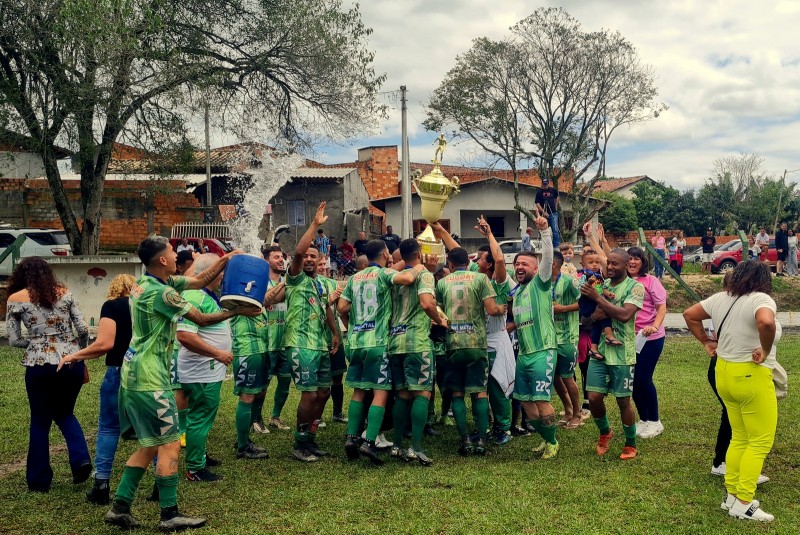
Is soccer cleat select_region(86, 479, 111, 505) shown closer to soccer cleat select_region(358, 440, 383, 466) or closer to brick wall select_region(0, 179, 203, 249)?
soccer cleat select_region(358, 440, 383, 466)

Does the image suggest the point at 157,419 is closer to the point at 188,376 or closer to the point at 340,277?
the point at 188,376

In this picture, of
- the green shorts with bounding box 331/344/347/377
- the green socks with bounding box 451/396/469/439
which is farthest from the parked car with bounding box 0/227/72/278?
the green socks with bounding box 451/396/469/439

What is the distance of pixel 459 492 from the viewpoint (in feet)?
19.1

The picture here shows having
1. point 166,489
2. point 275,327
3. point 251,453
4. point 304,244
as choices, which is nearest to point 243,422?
point 251,453

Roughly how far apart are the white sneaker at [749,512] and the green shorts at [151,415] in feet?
13.2

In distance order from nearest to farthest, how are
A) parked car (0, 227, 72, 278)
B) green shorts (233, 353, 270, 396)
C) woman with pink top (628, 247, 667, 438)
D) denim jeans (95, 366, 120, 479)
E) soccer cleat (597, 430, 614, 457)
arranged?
denim jeans (95, 366, 120, 479), soccer cleat (597, 430, 614, 457), green shorts (233, 353, 270, 396), woman with pink top (628, 247, 667, 438), parked car (0, 227, 72, 278)

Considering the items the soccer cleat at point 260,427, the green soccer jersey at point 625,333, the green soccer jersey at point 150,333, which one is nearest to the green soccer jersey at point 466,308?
the green soccer jersey at point 625,333

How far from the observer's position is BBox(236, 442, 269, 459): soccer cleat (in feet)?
23.1

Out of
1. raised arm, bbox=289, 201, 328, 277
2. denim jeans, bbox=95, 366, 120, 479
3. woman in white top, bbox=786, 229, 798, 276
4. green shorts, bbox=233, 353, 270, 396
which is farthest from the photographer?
woman in white top, bbox=786, 229, 798, 276

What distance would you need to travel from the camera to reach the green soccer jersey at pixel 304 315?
22.7 feet

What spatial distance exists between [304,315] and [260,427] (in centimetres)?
193

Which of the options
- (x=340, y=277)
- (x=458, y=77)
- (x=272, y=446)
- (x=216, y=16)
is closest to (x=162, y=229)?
(x=340, y=277)

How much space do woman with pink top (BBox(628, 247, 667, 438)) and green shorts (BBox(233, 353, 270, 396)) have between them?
12.5ft

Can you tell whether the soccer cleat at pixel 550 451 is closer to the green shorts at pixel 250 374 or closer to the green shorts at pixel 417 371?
the green shorts at pixel 417 371
